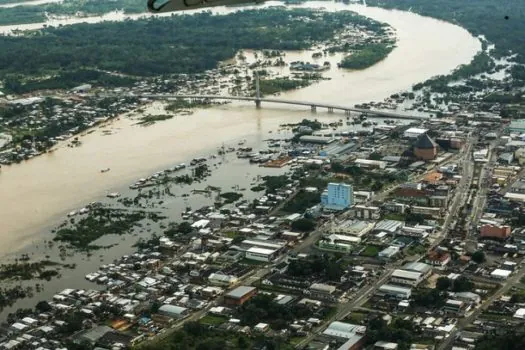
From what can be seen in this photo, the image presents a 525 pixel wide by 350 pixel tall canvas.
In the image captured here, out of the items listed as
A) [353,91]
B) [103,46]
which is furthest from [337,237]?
[103,46]

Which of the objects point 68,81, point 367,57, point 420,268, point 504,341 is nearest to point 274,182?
point 420,268

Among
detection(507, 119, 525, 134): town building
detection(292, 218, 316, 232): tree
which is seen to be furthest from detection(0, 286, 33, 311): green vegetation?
detection(507, 119, 525, 134): town building

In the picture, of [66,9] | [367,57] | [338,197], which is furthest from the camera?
[66,9]

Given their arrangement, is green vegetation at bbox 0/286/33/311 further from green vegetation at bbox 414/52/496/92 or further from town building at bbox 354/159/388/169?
green vegetation at bbox 414/52/496/92

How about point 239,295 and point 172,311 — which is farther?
point 239,295

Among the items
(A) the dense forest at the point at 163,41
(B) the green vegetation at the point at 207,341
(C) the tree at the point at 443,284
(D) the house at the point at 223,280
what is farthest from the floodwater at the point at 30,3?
(B) the green vegetation at the point at 207,341

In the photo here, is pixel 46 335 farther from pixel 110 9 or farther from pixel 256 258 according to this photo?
pixel 110 9

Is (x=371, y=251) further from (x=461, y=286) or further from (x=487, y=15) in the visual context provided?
(x=487, y=15)
